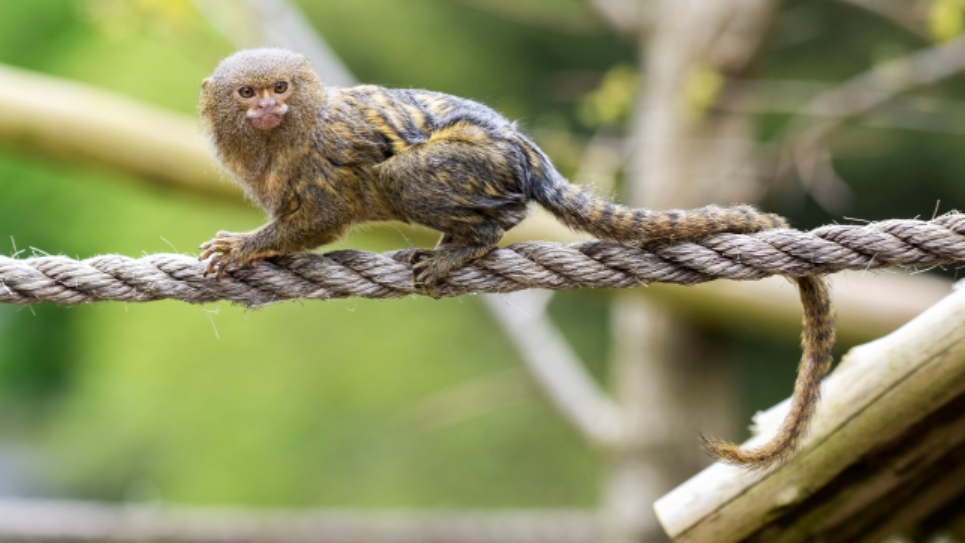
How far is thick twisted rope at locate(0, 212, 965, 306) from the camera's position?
1.76m

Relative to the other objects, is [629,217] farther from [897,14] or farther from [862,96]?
[897,14]

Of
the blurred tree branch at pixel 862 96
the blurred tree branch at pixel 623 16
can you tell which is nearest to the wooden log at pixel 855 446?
the blurred tree branch at pixel 862 96

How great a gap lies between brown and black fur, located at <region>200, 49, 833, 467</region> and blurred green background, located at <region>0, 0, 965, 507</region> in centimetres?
424

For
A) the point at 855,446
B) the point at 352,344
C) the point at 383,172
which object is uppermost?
the point at 352,344

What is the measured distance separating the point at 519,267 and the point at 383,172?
43cm

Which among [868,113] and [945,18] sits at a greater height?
[945,18]

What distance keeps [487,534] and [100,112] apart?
2667mm

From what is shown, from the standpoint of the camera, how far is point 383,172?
2.20 m

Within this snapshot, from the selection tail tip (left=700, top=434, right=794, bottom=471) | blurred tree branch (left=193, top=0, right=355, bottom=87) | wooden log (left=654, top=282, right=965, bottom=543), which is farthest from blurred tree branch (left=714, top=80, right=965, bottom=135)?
tail tip (left=700, top=434, right=794, bottom=471)

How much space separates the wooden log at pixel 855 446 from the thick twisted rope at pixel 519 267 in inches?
10.6

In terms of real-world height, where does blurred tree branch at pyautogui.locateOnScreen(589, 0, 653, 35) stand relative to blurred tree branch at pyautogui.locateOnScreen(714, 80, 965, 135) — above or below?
above

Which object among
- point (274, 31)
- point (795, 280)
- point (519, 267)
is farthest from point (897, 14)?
point (519, 267)

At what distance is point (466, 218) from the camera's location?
2160 millimetres

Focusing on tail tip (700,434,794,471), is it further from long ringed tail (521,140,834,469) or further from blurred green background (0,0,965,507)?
blurred green background (0,0,965,507)
